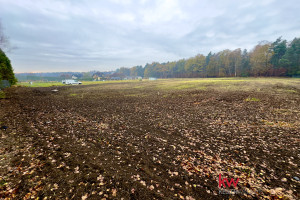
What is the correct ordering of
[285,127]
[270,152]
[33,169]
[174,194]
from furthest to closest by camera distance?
[285,127] < [270,152] < [33,169] < [174,194]

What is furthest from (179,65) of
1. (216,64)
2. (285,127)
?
(285,127)

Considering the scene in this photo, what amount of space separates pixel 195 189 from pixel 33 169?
22.6 ft

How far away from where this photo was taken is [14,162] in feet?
19.7

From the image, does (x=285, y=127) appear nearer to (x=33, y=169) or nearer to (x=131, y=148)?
(x=131, y=148)

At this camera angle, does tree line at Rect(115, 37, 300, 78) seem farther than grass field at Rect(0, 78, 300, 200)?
Yes

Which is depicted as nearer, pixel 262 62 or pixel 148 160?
pixel 148 160

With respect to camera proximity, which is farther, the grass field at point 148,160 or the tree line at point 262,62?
the tree line at point 262,62

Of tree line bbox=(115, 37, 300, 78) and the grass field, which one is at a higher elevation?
tree line bbox=(115, 37, 300, 78)

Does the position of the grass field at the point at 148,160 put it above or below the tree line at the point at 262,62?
below

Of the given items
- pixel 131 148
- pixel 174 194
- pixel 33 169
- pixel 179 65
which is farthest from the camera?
Result: pixel 179 65

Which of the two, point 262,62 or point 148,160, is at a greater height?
point 262,62

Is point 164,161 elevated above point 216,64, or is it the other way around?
point 216,64

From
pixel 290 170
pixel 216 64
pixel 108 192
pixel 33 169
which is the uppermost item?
pixel 216 64

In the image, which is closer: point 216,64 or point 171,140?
point 171,140
